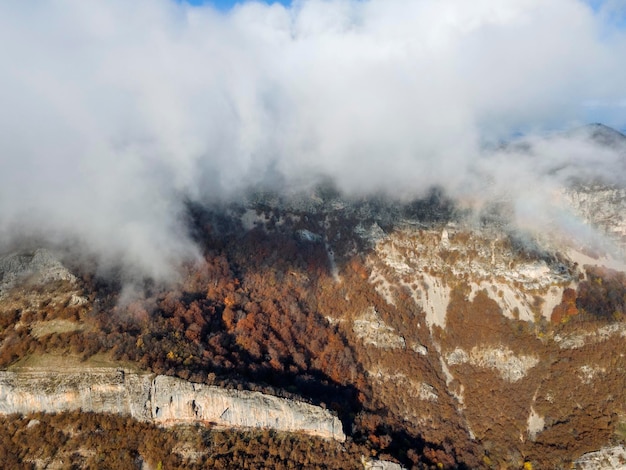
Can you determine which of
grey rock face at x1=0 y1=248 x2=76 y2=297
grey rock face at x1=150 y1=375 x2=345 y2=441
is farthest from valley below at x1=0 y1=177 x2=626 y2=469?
grey rock face at x1=0 y1=248 x2=76 y2=297

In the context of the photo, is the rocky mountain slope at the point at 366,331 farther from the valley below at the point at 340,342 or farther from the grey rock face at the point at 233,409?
the valley below at the point at 340,342

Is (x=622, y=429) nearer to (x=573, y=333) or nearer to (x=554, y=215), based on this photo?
(x=573, y=333)

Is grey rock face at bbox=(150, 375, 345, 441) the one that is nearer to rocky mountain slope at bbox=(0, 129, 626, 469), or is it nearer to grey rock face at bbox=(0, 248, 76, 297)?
rocky mountain slope at bbox=(0, 129, 626, 469)

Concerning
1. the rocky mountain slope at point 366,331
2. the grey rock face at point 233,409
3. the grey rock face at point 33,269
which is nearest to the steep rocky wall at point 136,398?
the grey rock face at point 233,409

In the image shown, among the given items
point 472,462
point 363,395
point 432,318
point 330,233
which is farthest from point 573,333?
point 330,233

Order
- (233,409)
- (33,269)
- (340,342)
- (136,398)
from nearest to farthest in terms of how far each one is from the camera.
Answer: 1. (136,398)
2. (233,409)
3. (33,269)
4. (340,342)

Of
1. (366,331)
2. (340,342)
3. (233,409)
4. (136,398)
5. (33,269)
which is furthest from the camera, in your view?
(366,331)

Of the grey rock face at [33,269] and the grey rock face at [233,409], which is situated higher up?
the grey rock face at [33,269]

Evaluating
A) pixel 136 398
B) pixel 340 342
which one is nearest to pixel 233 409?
pixel 136 398

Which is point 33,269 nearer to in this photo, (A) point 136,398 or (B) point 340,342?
(A) point 136,398

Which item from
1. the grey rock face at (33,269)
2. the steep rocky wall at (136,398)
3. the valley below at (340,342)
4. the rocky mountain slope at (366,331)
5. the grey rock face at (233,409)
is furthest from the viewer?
the grey rock face at (33,269)
